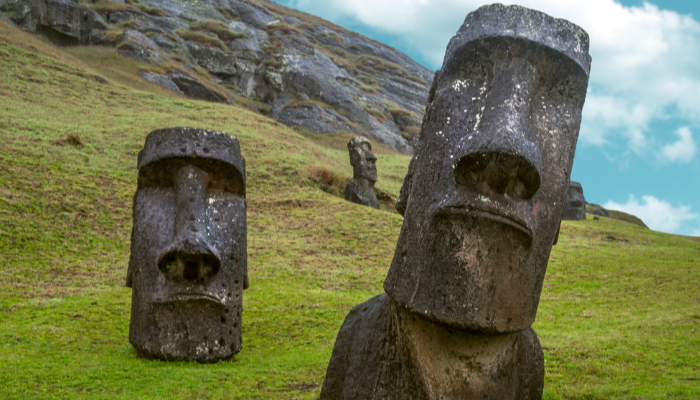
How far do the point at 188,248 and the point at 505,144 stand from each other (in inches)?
164

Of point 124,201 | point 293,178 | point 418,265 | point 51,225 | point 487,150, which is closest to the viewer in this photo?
point 487,150

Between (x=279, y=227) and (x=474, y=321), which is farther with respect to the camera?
(x=279, y=227)

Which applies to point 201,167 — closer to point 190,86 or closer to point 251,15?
point 190,86

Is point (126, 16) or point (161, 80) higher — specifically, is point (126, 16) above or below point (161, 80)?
above

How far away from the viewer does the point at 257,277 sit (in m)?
11.9

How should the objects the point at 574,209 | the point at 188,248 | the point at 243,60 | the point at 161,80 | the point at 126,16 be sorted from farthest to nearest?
the point at 243,60 < the point at 126,16 < the point at 161,80 < the point at 574,209 < the point at 188,248

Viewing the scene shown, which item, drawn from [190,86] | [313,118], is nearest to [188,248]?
[190,86]

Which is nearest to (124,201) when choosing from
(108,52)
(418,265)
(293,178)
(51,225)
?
(51,225)

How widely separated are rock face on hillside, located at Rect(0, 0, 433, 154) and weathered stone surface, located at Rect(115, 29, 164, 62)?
0.08 m

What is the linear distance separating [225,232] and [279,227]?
29.7ft

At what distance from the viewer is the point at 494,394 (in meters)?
3.80

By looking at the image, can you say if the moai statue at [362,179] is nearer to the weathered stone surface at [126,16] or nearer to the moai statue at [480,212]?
the moai statue at [480,212]

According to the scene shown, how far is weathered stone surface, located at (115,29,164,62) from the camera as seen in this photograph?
36938 millimetres

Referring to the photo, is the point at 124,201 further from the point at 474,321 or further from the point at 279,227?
the point at 474,321
